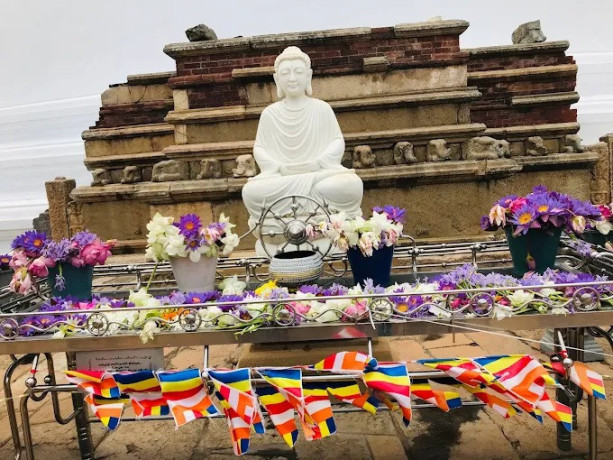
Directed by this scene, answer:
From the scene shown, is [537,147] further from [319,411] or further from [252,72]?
[319,411]

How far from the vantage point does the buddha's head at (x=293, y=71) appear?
381 centimetres

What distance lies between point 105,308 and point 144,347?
0.19 meters

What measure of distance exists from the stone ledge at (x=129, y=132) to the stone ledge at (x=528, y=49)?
358 centimetres

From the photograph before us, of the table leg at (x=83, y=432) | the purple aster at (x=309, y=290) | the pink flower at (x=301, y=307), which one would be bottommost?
the table leg at (x=83, y=432)

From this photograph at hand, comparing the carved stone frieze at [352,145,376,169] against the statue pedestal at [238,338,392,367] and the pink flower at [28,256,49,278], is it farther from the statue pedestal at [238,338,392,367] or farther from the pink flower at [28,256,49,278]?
the pink flower at [28,256,49,278]

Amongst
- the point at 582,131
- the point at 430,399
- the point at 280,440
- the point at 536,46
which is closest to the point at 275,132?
the point at 280,440

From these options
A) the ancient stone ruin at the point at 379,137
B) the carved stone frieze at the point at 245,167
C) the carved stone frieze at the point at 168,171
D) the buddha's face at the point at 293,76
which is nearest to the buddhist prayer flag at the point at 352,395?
the buddha's face at the point at 293,76

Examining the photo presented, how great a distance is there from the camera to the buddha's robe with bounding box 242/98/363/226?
384 centimetres

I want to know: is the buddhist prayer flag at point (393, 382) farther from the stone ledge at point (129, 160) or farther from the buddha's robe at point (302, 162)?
the stone ledge at point (129, 160)

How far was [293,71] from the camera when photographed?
3.86 m

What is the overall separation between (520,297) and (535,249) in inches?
18.4

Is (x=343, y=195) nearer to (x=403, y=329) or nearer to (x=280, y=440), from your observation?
(x=280, y=440)

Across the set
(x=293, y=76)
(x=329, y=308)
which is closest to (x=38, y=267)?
(x=329, y=308)

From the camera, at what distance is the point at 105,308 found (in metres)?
1.67
